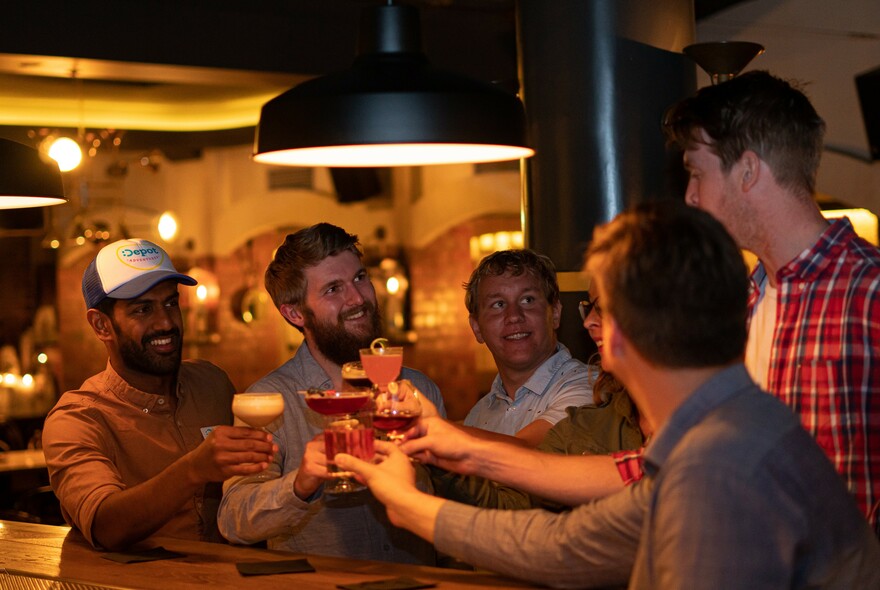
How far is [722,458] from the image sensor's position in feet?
5.29

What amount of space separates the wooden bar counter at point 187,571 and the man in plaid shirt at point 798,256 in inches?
30.9

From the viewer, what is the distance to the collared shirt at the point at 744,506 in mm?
1587

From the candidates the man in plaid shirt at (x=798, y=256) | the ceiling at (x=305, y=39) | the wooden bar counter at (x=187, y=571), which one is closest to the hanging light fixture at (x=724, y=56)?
the man in plaid shirt at (x=798, y=256)

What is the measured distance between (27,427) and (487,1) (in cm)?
541

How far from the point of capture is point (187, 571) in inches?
107

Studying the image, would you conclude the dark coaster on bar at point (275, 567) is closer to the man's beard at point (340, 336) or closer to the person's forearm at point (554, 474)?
the person's forearm at point (554, 474)

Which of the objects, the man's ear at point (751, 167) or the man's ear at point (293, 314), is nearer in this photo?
the man's ear at point (751, 167)

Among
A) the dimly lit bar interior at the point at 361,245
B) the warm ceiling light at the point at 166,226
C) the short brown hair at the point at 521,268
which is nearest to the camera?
the dimly lit bar interior at the point at 361,245

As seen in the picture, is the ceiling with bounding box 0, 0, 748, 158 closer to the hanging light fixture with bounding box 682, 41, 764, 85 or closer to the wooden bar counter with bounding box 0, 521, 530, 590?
the hanging light fixture with bounding box 682, 41, 764, 85

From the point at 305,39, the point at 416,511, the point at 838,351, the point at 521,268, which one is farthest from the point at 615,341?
the point at 305,39

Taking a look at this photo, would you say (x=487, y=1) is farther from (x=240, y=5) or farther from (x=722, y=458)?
(x=722, y=458)

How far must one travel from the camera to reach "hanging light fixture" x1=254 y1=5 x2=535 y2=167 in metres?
2.27

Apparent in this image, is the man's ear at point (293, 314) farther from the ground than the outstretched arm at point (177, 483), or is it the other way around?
the man's ear at point (293, 314)

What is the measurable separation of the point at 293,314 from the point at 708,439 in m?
2.12
